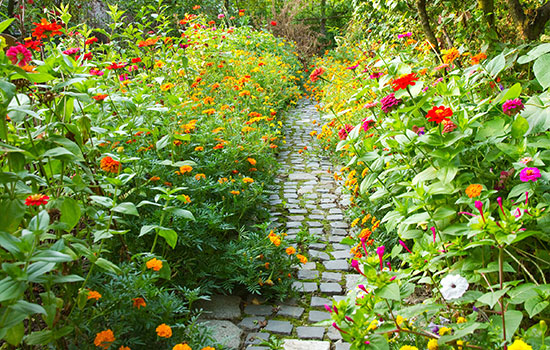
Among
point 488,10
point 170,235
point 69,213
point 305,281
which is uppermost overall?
point 488,10

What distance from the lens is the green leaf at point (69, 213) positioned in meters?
1.61

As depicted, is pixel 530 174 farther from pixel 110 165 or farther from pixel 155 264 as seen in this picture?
pixel 110 165

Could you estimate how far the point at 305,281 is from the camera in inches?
112

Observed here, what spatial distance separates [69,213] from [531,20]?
341 centimetres

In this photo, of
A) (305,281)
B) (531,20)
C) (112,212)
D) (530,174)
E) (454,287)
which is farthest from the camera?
(531,20)

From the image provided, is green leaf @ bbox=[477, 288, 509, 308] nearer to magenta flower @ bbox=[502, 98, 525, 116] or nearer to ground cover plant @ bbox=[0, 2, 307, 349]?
magenta flower @ bbox=[502, 98, 525, 116]

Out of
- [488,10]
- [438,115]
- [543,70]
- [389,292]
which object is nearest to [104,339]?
[389,292]

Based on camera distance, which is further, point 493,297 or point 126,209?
point 126,209

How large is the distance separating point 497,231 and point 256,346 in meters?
1.30

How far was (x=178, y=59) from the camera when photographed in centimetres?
460

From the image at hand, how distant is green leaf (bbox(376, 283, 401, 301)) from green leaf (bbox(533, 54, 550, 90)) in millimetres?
1222

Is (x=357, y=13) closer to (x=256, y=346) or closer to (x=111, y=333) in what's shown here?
(x=256, y=346)

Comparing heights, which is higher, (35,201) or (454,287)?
(35,201)

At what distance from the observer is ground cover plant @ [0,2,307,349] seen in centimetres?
149
